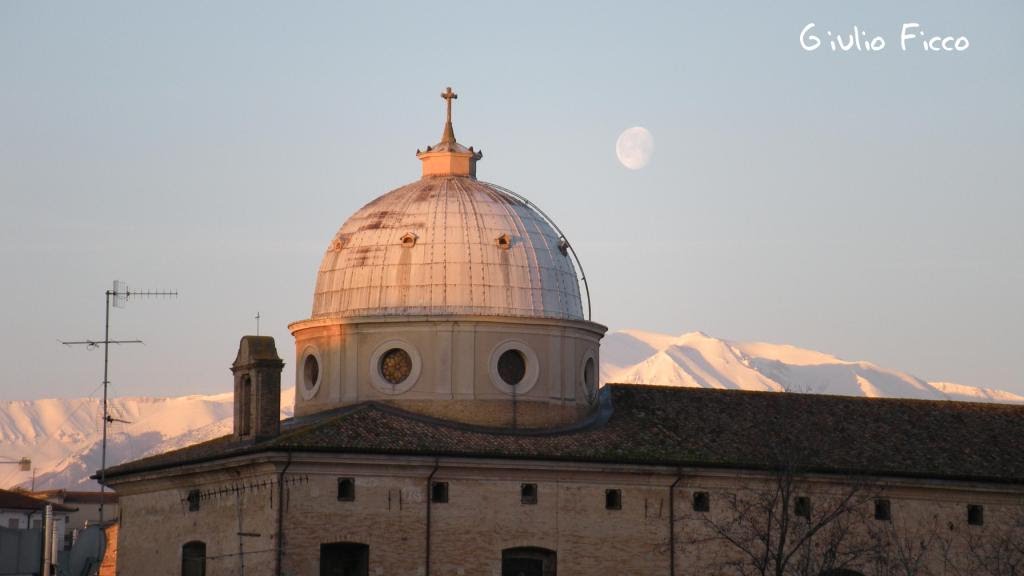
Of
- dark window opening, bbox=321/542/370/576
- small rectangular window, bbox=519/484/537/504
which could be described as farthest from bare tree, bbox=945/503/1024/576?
dark window opening, bbox=321/542/370/576

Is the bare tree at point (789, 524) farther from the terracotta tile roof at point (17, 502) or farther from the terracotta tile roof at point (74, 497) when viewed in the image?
the terracotta tile roof at point (74, 497)

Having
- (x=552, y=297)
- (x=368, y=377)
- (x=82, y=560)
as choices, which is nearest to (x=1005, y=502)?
(x=552, y=297)

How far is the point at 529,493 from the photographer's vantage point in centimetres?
6309

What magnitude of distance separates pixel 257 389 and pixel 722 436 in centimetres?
1369

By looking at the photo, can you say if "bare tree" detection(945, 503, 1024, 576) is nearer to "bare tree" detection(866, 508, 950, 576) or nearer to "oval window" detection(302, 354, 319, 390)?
"bare tree" detection(866, 508, 950, 576)

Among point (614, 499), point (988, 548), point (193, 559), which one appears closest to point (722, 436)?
point (614, 499)

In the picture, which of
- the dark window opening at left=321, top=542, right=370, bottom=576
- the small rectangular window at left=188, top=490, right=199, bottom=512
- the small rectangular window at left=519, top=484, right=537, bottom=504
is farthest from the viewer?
the small rectangular window at left=188, top=490, right=199, bottom=512

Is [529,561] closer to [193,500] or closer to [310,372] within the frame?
[310,372]

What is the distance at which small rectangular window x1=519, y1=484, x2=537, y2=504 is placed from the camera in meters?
63.0

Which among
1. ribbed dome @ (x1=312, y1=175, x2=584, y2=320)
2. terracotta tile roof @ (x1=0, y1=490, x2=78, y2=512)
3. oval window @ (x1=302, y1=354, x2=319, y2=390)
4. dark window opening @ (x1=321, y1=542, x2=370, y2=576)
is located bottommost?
terracotta tile roof @ (x1=0, y1=490, x2=78, y2=512)

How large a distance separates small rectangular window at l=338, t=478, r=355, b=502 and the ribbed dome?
681 cm

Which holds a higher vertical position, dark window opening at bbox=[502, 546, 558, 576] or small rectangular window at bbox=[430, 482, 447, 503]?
small rectangular window at bbox=[430, 482, 447, 503]

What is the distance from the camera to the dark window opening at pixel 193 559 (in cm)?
6406

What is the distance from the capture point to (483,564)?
62.1 metres
